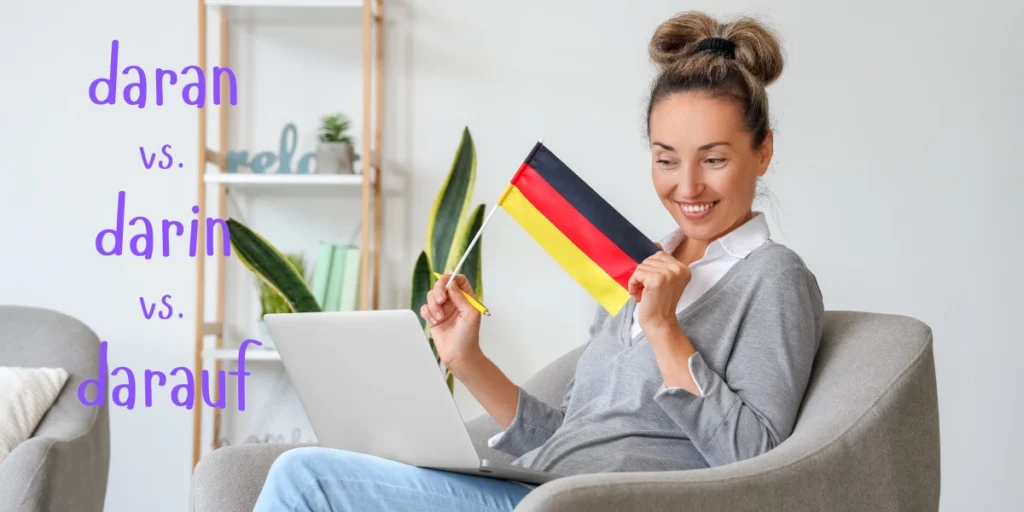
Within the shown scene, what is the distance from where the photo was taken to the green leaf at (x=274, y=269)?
2771 millimetres

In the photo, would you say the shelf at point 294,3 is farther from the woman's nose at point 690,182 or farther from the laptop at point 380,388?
the laptop at point 380,388

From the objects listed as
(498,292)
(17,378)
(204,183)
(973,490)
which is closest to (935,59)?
(973,490)

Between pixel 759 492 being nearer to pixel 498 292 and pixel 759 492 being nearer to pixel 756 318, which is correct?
pixel 756 318

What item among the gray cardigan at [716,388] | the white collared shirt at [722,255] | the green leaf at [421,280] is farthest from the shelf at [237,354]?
the white collared shirt at [722,255]

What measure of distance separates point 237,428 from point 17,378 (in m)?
0.94

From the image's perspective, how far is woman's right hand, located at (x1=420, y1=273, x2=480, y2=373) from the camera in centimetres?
162

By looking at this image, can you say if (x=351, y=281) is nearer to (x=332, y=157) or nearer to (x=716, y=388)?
(x=332, y=157)

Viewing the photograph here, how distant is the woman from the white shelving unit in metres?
1.27

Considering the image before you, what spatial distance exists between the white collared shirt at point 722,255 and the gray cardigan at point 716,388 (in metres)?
0.02

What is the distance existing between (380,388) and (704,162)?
0.61 metres

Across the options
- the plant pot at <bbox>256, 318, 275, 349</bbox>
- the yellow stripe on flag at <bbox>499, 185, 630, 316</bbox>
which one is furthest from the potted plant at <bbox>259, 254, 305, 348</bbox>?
the yellow stripe on flag at <bbox>499, 185, 630, 316</bbox>

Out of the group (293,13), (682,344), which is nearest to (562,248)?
(682,344)

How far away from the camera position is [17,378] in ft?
7.30

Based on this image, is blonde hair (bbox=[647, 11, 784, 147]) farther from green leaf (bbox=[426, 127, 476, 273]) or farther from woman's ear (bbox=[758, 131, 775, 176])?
green leaf (bbox=[426, 127, 476, 273])
